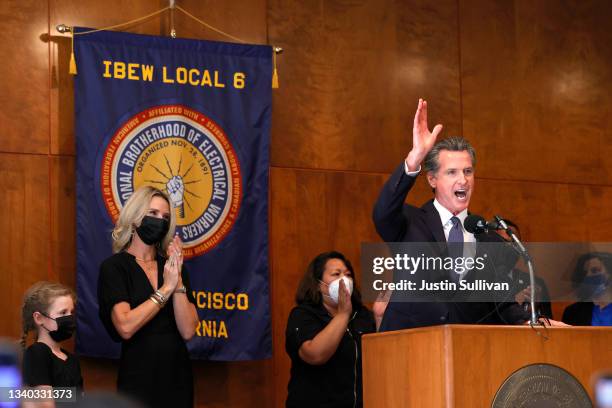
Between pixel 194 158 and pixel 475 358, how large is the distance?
105 inches

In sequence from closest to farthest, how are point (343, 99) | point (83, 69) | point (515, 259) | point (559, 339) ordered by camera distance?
1. point (559, 339)
2. point (515, 259)
3. point (83, 69)
4. point (343, 99)

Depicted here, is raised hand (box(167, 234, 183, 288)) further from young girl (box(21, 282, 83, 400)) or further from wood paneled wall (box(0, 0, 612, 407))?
wood paneled wall (box(0, 0, 612, 407))

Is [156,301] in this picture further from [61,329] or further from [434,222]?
[434,222]

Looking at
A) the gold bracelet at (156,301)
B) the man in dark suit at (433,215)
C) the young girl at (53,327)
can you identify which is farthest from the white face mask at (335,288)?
the young girl at (53,327)

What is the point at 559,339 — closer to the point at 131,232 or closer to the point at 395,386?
the point at 395,386

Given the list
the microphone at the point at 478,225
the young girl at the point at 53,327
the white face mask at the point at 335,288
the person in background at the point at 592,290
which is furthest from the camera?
the white face mask at the point at 335,288

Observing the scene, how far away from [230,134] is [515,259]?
2.41 meters

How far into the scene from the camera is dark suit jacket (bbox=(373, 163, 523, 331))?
142 inches

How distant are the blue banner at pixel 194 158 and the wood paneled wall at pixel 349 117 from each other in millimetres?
173

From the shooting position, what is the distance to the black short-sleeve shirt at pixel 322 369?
464 cm

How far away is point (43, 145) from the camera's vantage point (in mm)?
5219

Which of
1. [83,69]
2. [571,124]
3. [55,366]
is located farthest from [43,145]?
[571,124]

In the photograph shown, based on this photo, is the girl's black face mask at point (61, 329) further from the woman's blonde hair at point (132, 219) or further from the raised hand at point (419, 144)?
the raised hand at point (419, 144)

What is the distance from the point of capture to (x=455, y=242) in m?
3.64
